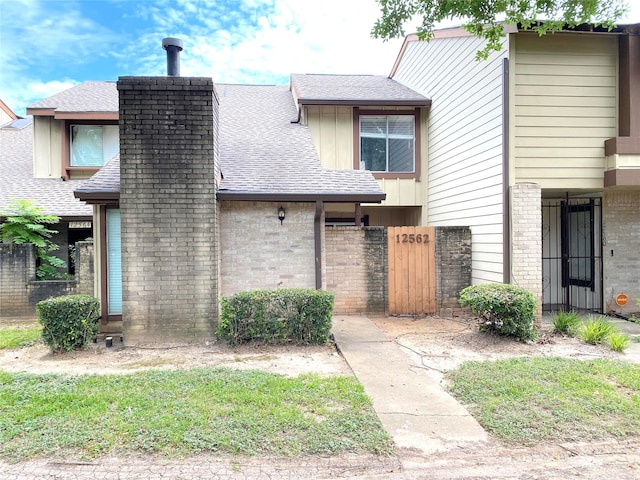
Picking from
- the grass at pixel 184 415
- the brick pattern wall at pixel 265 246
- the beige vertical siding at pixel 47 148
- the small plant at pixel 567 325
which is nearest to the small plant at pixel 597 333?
the small plant at pixel 567 325

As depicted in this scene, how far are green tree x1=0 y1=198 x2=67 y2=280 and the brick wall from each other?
22 cm

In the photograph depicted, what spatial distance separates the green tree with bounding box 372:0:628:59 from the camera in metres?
5.85

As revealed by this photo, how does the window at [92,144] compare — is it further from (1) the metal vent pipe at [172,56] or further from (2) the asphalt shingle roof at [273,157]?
(1) the metal vent pipe at [172,56]

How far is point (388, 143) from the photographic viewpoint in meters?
11.7

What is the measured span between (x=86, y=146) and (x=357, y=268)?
888 centimetres

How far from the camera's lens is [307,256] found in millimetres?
7773

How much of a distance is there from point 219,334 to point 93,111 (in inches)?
340

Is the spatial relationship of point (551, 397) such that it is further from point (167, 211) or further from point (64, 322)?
point (64, 322)

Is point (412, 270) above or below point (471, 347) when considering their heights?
above

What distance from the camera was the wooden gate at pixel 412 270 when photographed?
Result: 29.8 feet

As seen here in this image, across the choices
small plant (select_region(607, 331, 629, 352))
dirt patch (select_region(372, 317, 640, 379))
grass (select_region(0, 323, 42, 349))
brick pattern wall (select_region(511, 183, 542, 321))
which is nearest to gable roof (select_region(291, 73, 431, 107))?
brick pattern wall (select_region(511, 183, 542, 321))

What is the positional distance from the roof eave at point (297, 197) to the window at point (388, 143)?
4221mm

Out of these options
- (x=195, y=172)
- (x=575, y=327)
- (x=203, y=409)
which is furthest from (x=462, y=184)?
(x=203, y=409)

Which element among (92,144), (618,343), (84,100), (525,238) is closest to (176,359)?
(525,238)
